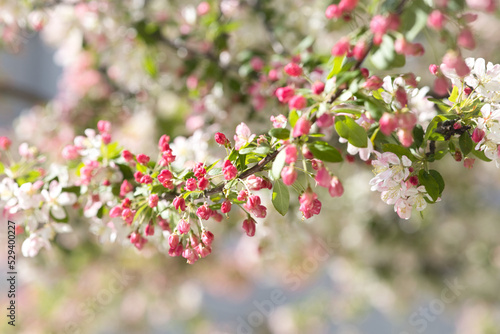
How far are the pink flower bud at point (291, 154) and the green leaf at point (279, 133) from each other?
3 cm

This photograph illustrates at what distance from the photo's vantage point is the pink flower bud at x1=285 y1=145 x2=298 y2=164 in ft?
1.49

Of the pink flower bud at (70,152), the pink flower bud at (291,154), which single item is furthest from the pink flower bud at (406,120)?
the pink flower bud at (70,152)

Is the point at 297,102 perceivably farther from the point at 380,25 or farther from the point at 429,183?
the point at 429,183

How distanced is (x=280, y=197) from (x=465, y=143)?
0.74 feet

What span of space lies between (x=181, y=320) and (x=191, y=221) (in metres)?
1.78

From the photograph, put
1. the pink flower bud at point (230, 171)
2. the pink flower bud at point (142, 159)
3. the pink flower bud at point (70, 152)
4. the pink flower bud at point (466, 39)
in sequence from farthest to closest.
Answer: the pink flower bud at point (70, 152) < the pink flower bud at point (142, 159) < the pink flower bud at point (230, 171) < the pink flower bud at point (466, 39)

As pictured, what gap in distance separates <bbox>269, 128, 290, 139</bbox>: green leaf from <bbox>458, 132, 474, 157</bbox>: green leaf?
22 centimetres

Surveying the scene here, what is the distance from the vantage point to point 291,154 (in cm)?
45

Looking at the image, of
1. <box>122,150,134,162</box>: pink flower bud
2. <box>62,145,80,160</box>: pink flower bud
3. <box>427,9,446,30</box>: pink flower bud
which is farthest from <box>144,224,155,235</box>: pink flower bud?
<box>427,9,446,30</box>: pink flower bud

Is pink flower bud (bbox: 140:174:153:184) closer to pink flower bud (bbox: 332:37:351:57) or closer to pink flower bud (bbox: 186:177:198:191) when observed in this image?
pink flower bud (bbox: 186:177:198:191)

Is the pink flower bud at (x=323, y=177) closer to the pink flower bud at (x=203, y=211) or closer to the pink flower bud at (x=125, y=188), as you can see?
the pink flower bud at (x=203, y=211)

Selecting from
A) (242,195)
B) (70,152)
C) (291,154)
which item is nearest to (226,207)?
(242,195)

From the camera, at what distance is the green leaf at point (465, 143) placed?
21.3 inches

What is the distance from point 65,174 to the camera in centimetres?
75
